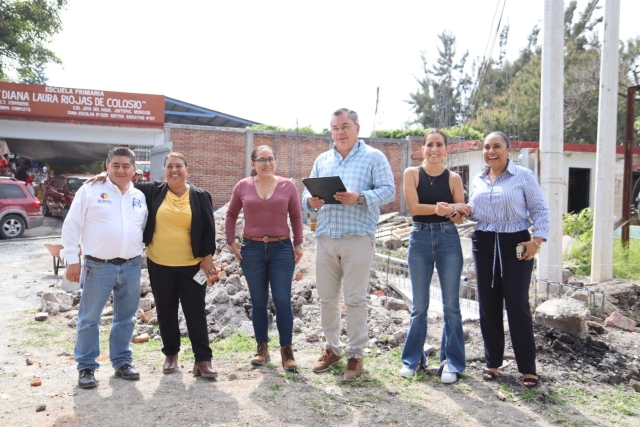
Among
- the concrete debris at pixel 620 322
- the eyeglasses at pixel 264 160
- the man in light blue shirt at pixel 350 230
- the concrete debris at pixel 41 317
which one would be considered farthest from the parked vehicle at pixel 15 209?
the concrete debris at pixel 620 322

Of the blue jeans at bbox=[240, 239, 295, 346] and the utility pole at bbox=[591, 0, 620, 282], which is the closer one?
the blue jeans at bbox=[240, 239, 295, 346]

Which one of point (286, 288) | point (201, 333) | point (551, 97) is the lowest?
point (201, 333)

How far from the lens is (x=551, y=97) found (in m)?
7.03

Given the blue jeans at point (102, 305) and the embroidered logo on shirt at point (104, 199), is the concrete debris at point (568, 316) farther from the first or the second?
the embroidered logo on shirt at point (104, 199)

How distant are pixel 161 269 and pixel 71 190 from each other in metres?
17.3

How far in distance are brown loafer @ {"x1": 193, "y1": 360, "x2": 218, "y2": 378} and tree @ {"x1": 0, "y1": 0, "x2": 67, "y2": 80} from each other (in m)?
24.4

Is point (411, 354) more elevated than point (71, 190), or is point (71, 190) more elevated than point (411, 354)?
point (71, 190)

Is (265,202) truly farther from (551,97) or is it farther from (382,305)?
(551,97)

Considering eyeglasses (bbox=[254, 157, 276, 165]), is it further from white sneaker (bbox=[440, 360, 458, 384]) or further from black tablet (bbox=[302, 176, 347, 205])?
white sneaker (bbox=[440, 360, 458, 384])

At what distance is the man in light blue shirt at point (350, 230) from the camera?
4.23 m

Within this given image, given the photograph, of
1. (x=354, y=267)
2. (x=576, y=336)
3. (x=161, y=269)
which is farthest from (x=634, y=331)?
(x=161, y=269)

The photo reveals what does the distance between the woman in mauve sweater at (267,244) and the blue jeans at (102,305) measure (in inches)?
35.3

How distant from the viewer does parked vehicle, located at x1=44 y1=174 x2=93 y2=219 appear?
19.8 metres

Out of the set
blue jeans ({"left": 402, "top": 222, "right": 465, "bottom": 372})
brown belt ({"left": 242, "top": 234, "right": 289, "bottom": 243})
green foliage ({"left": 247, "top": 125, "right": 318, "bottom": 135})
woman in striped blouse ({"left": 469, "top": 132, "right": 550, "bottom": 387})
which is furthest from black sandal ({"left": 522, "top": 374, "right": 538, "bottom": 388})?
green foliage ({"left": 247, "top": 125, "right": 318, "bottom": 135})
